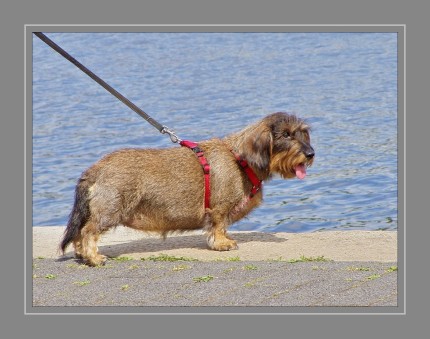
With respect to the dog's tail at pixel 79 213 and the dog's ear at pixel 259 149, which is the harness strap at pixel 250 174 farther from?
the dog's tail at pixel 79 213

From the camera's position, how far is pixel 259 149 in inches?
374

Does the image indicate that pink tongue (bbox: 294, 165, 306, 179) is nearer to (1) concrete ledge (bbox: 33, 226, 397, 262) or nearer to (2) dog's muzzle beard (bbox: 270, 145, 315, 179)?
(2) dog's muzzle beard (bbox: 270, 145, 315, 179)

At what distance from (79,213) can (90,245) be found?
0.35 metres

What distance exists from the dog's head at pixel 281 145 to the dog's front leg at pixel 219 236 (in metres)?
0.64

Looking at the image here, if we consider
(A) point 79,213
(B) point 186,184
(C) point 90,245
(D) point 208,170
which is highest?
(D) point 208,170

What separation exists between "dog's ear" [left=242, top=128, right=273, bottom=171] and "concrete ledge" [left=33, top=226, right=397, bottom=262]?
0.86 metres

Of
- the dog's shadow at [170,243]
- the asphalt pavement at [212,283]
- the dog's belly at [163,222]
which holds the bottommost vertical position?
the asphalt pavement at [212,283]

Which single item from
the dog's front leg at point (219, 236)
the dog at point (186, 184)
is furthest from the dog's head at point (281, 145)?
the dog's front leg at point (219, 236)

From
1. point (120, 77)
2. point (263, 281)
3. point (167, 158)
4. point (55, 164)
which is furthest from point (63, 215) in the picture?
point (120, 77)

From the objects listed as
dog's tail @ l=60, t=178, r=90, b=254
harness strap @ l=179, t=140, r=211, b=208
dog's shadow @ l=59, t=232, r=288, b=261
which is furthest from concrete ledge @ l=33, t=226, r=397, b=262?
harness strap @ l=179, t=140, r=211, b=208

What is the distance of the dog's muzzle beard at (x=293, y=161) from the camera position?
9426mm

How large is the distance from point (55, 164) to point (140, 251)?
560cm

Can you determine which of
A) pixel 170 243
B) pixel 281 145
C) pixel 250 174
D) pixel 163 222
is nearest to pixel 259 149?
pixel 281 145
